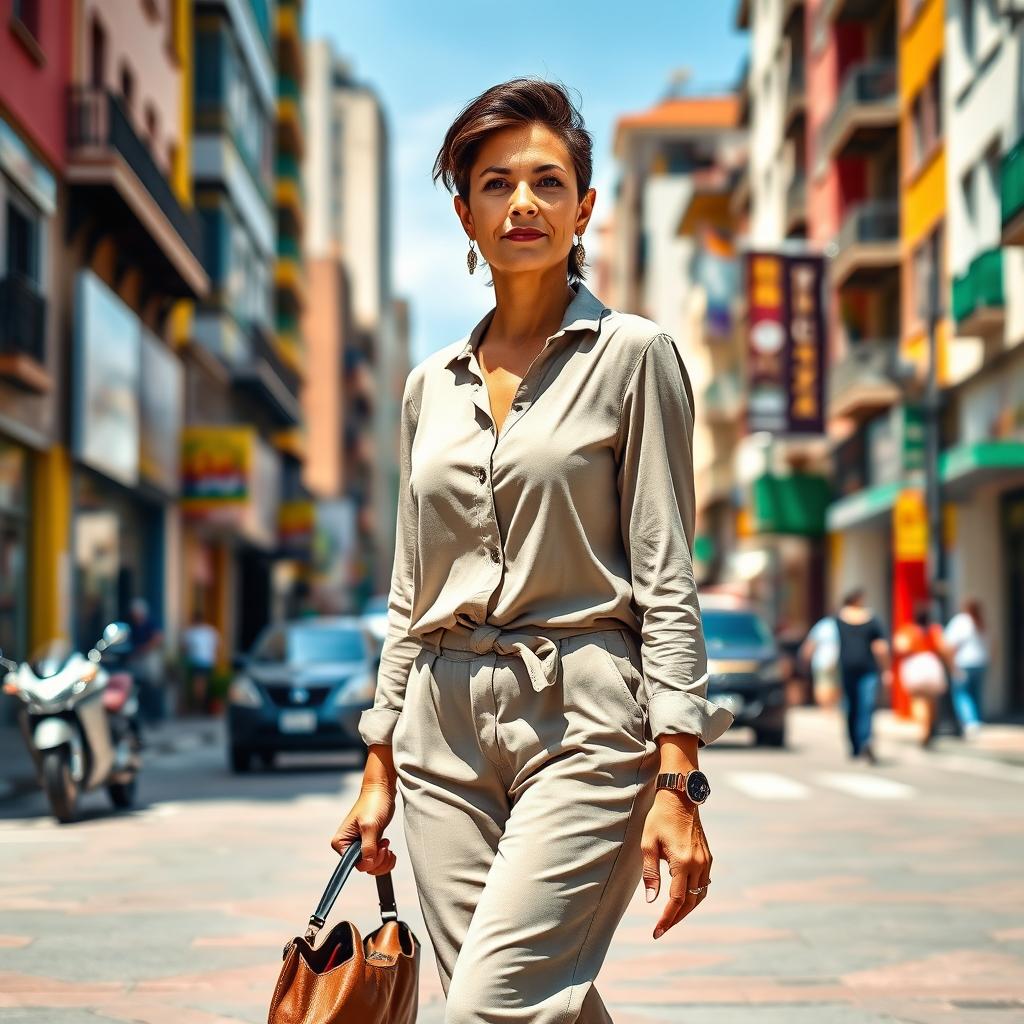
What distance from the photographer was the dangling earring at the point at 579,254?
11.6 feet

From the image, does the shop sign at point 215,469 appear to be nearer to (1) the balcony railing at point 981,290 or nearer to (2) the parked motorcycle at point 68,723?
(1) the balcony railing at point 981,290

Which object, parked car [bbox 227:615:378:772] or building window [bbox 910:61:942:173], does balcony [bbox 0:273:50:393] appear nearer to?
parked car [bbox 227:615:378:772]

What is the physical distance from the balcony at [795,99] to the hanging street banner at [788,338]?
6756 millimetres

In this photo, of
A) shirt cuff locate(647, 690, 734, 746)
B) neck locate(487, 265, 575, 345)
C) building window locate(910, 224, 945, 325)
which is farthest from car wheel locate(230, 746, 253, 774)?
building window locate(910, 224, 945, 325)

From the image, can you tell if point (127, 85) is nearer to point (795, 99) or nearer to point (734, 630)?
point (734, 630)

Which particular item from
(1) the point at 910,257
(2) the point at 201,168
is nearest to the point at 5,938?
(1) the point at 910,257

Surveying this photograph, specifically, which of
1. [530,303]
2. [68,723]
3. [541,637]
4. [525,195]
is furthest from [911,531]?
[541,637]

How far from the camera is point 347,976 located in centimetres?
301

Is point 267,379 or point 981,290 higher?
point 267,379

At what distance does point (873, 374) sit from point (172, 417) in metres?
13.3

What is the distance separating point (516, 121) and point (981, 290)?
1018 inches

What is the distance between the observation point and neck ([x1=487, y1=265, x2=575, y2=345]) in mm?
3385

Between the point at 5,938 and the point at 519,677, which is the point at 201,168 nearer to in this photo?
the point at 5,938

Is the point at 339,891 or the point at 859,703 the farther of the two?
the point at 859,703
